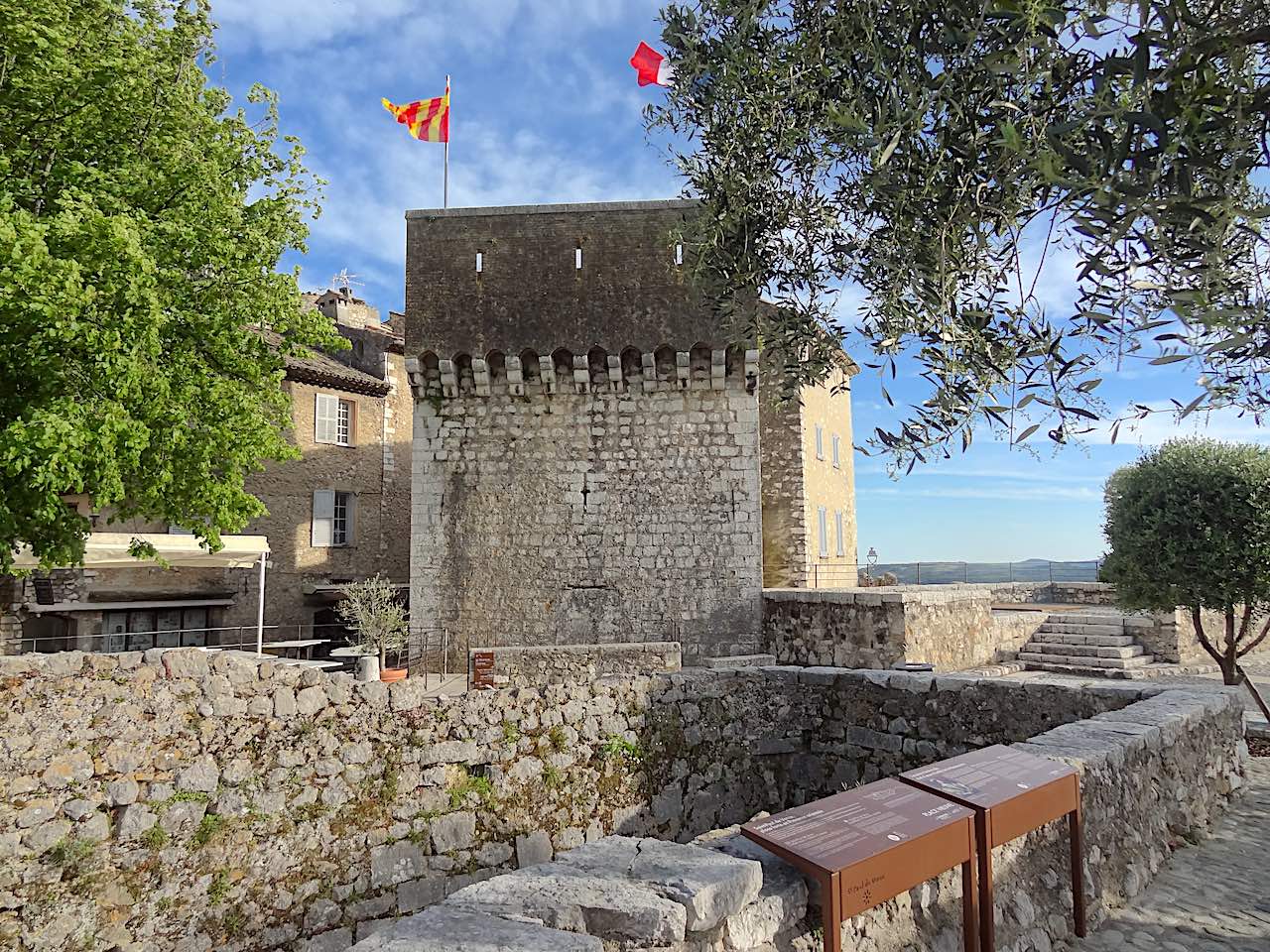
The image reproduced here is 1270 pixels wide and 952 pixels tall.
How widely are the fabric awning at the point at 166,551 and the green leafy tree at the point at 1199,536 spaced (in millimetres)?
15622

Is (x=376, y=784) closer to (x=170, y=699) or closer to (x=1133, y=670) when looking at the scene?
(x=170, y=699)

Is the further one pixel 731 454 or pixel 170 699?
pixel 731 454

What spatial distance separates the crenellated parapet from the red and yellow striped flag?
6.22 metres

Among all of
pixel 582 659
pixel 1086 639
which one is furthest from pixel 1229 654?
pixel 582 659

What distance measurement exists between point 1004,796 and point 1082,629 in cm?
1826

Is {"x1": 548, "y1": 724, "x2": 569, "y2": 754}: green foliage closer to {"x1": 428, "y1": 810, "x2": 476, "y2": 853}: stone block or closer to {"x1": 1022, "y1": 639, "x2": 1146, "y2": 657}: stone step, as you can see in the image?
{"x1": 428, "y1": 810, "x2": 476, "y2": 853}: stone block

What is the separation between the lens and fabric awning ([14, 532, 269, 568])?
1338cm

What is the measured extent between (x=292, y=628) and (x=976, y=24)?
21.3 m

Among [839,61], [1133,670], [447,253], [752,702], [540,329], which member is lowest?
[1133,670]

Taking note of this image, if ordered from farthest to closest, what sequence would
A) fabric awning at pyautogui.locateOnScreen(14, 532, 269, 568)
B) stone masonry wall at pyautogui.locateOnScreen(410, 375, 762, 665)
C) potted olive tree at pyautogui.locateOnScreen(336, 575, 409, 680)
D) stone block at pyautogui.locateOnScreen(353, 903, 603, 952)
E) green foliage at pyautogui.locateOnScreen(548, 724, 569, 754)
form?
potted olive tree at pyautogui.locateOnScreen(336, 575, 409, 680), stone masonry wall at pyautogui.locateOnScreen(410, 375, 762, 665), fabric awning at pyautogui.locateOnScreen(14, 532, 269, 568), green foliage at pyautogui.locateOnScreen(548, 724, 569, 754), stone block at pyautogui.locateOnScreen(353, 903, 603, 952)

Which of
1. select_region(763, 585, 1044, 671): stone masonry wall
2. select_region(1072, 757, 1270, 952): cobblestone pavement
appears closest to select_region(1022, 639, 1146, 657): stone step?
select_region(763, 585, 1044, 671): stone masonry wall

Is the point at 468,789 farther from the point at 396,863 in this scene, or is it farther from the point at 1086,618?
the point at 1086,618

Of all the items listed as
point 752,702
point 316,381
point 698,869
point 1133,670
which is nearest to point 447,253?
point 316,381

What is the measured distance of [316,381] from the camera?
2200 centimetres
